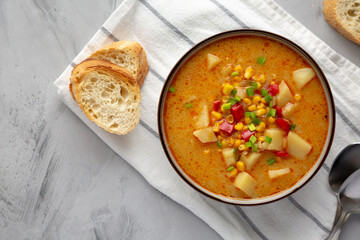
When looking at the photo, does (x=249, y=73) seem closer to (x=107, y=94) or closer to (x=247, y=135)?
(x=247, y=135)

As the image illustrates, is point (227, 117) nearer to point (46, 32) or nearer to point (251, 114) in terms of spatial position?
point (251, 114)

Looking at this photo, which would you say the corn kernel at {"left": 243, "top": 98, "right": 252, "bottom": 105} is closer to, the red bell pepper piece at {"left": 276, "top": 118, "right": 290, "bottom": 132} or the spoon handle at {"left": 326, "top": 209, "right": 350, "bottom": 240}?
the red bell pepper piece at {"left": 276, "top": 118, "right": 290, "bottom": 132}

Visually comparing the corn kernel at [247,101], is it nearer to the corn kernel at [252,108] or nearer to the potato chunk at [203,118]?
the corn kernel at [252,108]

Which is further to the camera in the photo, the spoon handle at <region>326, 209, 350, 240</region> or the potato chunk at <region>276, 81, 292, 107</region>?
the spoon handle at <region>326, 209, 350, 240</region>

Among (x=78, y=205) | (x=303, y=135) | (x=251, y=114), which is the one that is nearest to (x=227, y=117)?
(x=251, y=114)

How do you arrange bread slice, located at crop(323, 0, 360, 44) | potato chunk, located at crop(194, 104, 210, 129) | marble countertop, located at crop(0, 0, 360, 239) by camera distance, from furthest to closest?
marble countertop, located at crop(0, 0, 360, 239) → bread slice, located at crop(323, 0, 360, 44) → potato chunk, located at crop(194, 104, 210, 129)

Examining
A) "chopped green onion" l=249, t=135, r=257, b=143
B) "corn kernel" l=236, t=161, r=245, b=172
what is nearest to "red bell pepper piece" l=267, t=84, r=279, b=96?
"chopped green onion" l=249, t=135, r=257, b=143

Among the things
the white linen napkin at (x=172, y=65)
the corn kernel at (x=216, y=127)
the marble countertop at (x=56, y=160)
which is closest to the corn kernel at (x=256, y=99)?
the corn kernel at (x=216, y=127)

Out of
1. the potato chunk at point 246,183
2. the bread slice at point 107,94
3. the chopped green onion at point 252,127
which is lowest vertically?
the bread slice at point 107,94
